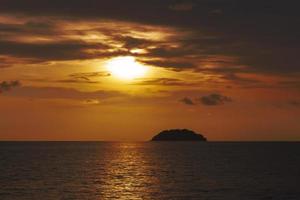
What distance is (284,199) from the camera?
7619cm

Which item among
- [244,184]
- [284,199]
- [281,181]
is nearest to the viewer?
[284,199]

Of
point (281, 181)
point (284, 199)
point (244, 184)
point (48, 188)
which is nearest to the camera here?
point (284, 199)

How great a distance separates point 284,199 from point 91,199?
1124 inches

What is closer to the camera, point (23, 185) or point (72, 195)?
point (72, 195)

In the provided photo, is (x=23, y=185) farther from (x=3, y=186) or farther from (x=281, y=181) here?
(x=281, y=181)

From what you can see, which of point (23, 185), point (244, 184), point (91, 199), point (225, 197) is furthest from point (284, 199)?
point (23, 185)

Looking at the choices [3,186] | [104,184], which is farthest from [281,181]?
[3,186]

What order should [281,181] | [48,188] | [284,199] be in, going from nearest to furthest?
[284,199], [48,188], [281,181]

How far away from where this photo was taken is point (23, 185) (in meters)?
94.4

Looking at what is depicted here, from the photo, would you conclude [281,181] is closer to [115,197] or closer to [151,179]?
[151,179]

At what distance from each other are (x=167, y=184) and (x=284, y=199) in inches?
1106

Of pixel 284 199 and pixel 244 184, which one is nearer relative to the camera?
pixel 284 199

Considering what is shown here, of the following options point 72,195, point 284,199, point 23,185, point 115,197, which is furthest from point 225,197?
point 23,185

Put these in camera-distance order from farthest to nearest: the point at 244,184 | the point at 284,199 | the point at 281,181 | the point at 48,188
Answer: the point at 281,181
the point at 244,184
the point at 48,188
the point at 284,199
